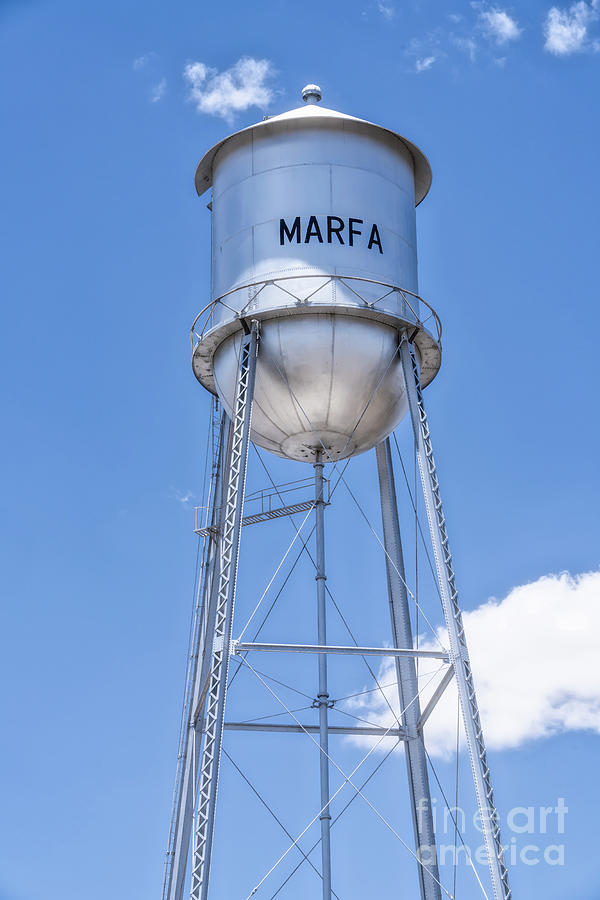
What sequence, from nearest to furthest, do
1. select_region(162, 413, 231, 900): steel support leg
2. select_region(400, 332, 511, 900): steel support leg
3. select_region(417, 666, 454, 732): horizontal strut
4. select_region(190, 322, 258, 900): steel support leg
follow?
select_region(190, 322, 258, 900): steel support leg < select_region(400, 332, 511, 900): steel support leg < select_region(417, 666, 454, 732): horizontal strut < select_region(162, 413, 231, 900): steel support leg

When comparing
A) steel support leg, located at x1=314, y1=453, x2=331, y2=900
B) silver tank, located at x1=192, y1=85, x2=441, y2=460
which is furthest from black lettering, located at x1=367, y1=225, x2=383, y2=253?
steel support leg, located at x1=314, y1=453, x2=331, y2=900

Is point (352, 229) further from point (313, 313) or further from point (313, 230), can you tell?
point (313, 313)

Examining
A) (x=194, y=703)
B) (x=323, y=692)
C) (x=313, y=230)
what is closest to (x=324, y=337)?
(x=313, y=230)

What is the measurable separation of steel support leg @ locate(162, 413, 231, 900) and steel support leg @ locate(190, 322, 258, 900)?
2.23 meters

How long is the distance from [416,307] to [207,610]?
5.49 metres

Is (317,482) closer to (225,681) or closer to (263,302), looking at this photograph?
(263,302)

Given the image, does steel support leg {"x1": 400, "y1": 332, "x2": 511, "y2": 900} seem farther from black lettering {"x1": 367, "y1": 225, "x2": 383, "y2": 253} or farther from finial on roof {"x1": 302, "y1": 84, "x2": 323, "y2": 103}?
finial on roof {"x1": 302, "y1": 84, "x2": 323, "y2": 103}

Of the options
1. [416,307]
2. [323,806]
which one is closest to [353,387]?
[416,307]

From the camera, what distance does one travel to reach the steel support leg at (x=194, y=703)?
16.7 meters

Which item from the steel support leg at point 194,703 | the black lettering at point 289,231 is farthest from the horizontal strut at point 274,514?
the black lettering at point 289,231

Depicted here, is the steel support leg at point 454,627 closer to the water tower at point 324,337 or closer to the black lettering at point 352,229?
the water tower at point 324,337

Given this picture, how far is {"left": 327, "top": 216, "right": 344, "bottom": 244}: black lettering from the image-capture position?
48.6 ft

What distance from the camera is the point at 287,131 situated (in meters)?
15.5

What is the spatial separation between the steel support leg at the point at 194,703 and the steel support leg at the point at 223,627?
7.31 feet
